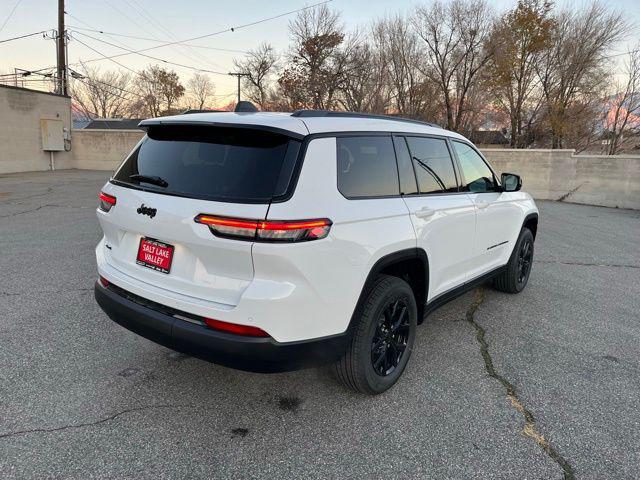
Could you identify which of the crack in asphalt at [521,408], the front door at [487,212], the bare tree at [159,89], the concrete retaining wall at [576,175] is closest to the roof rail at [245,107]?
the front door at [487,212]

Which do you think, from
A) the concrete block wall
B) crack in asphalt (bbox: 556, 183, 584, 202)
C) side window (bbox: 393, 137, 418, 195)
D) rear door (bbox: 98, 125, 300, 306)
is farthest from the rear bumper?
the concrete block wall

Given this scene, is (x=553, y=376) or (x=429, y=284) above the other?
(x=429, y=284)

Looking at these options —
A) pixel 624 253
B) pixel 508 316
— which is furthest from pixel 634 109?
pixel 508 316

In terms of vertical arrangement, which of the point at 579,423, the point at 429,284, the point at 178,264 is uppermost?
the point at 178,264

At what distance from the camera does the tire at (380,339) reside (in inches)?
103

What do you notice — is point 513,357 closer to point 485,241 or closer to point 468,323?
point 468,323

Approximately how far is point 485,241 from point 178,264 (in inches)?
110

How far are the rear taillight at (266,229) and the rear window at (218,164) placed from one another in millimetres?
123

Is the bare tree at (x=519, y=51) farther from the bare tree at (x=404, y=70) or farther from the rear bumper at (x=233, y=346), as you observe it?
the rear bumper at (x=233, y=346)

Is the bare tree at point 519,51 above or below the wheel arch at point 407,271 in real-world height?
above

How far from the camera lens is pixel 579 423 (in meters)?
2.67

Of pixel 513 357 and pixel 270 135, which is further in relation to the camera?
pixel 513 357

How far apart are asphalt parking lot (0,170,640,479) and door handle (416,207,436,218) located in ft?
3.83

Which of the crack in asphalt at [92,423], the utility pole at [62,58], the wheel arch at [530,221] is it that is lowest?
the crack in asphalt at [92,423]
